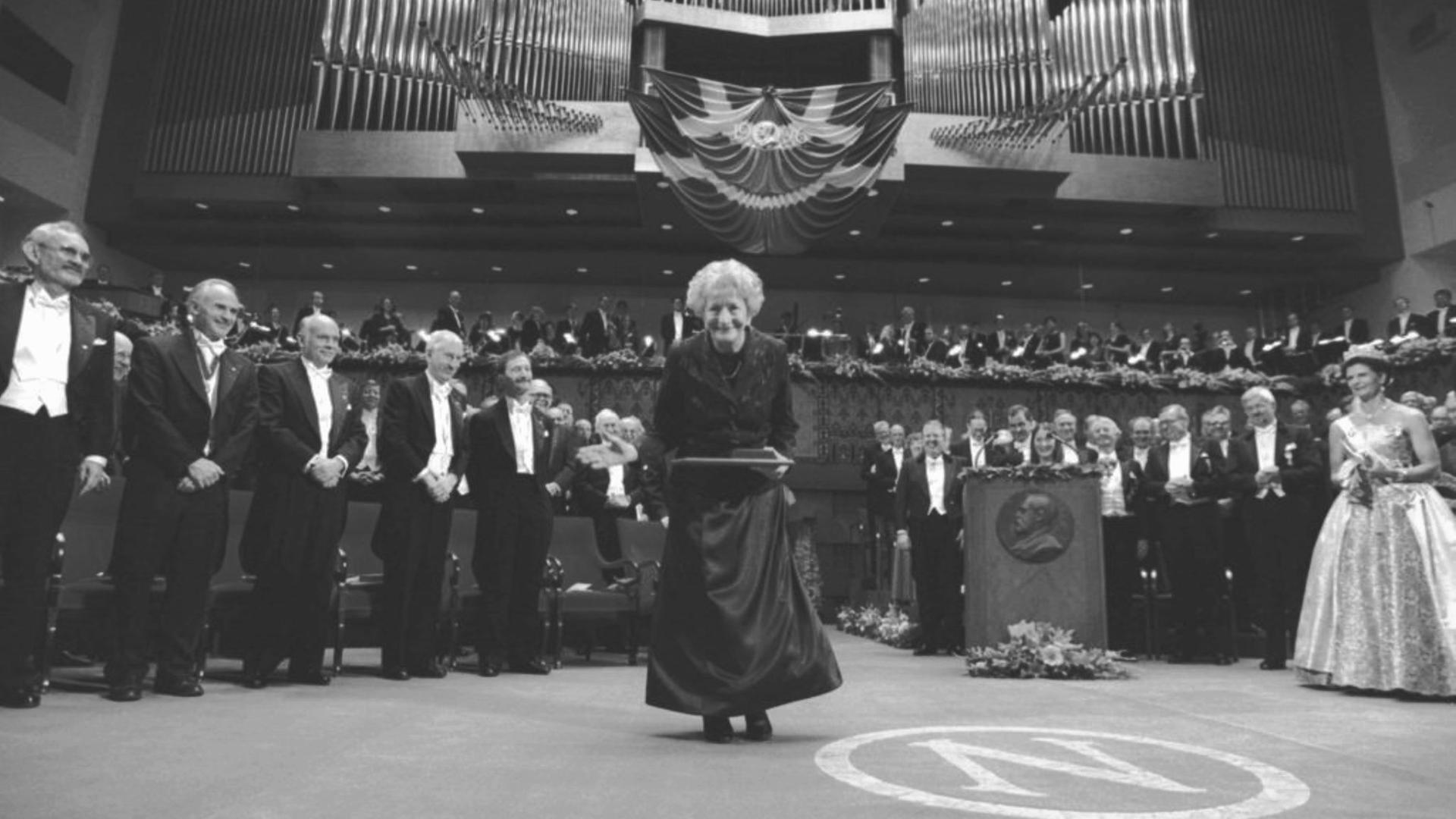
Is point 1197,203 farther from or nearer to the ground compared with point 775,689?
farther from the ground

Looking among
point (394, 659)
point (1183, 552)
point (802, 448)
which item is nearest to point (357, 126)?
point (802, 448)

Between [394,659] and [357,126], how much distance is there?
466 inches

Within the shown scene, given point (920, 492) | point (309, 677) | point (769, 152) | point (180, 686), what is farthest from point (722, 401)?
point (769, 152)

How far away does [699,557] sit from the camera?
3238mm

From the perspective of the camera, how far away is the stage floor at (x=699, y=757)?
2.25 metres

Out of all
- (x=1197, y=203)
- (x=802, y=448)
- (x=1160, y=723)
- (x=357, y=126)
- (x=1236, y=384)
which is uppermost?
(x=357, y=126)

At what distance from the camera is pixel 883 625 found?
8.55 meters

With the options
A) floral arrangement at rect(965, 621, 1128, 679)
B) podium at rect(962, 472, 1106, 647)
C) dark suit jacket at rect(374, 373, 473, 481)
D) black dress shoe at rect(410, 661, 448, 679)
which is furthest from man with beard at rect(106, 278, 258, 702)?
podium at rect(962, 472, 1106, 647)

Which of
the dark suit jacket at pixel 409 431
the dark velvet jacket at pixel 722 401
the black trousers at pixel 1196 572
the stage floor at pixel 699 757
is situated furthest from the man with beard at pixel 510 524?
the black trousers at pixel 1196 572

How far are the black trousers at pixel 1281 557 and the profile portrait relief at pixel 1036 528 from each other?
1704 millimetres

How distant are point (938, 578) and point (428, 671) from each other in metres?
3.96

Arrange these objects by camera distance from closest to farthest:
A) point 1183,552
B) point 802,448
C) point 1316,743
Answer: point 1316,743, point 1183,552, point 802,448

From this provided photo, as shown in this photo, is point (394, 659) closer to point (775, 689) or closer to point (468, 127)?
point (775, 689)

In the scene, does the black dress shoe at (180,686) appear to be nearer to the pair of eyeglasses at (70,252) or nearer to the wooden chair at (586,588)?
the pair of eyeglasses at (70,252)
